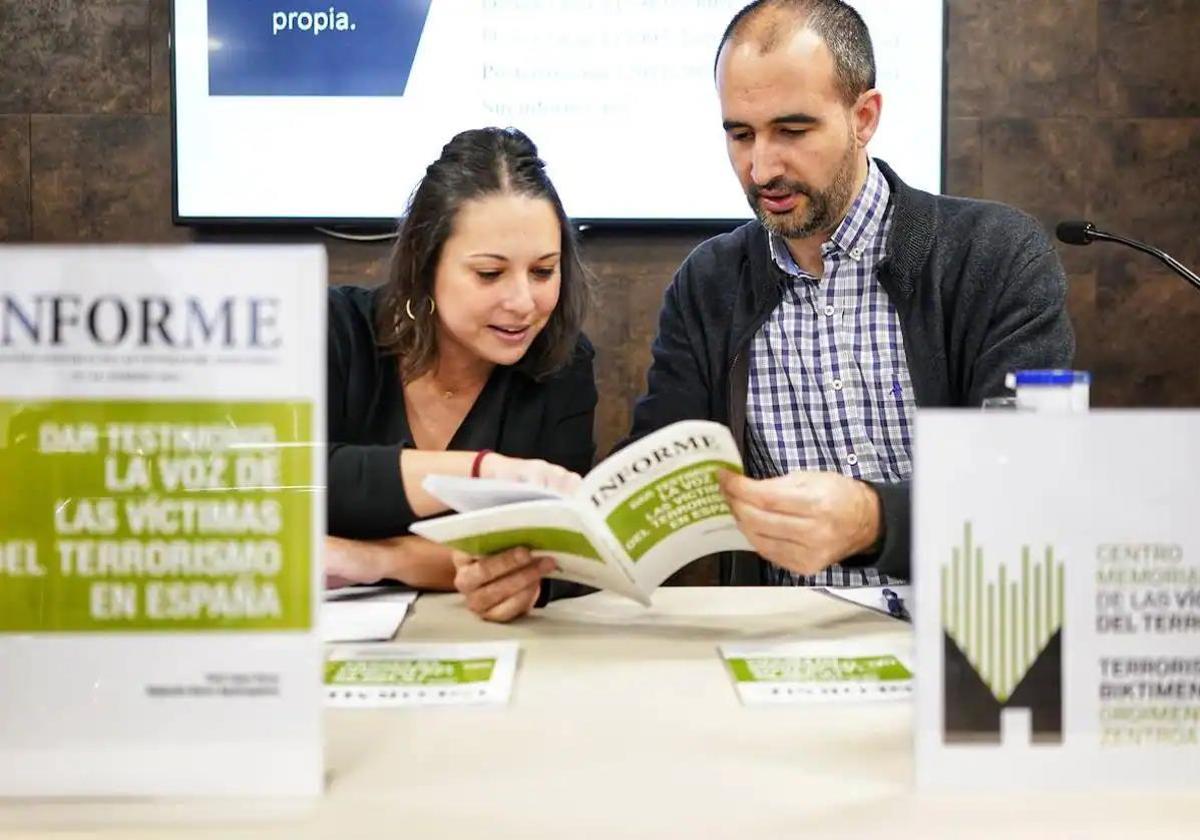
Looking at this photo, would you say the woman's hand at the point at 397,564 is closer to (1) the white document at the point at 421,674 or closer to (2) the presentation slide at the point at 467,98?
(1) the white document at the point at 421,674

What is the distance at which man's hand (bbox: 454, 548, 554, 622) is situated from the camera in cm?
129

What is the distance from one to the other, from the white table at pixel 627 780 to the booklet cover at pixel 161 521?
0.14ft

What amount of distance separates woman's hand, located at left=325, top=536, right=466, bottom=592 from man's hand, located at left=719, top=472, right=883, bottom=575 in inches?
17.1

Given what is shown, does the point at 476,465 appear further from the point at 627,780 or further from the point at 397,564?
the point at 627,780

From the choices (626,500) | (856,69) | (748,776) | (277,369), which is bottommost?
(748,776)

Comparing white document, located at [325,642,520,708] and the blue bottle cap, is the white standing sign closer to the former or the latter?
the blue bottle cap

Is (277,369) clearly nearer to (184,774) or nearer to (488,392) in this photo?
(184,774)

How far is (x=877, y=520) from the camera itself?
1340 millimetres

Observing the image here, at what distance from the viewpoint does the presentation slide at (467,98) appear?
2.93 metres

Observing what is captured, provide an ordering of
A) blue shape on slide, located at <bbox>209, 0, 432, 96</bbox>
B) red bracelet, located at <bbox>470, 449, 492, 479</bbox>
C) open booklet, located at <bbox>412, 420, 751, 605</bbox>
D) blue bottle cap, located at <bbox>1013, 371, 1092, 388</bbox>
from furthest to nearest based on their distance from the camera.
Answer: blue shape on slide, located at <bbox>209, 0, 432, 96</bbox>, red bracelet, located at <bbox>470, 449, 492, 479</bbox>, open booklet, located at <bbox>412, 420, 751, 605</bbox>, blue bottle cap, located at <bbox>1013, 371, 1092, 388</bbox>

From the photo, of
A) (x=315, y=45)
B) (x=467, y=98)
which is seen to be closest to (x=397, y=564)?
(x=467, y=98)

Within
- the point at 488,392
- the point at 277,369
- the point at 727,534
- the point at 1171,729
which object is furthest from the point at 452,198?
the point at 1171,729

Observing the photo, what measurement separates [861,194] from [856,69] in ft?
0.65

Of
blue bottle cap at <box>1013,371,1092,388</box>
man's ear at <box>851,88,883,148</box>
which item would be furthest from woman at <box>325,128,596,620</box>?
blue bottle cap at <box>1013,371,1092,388</box>
